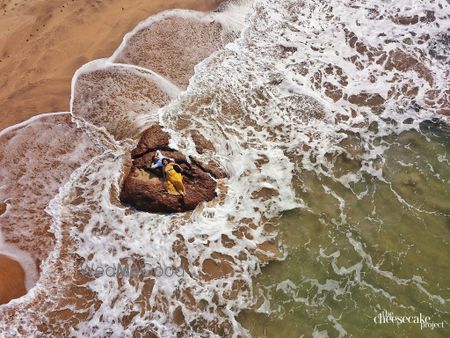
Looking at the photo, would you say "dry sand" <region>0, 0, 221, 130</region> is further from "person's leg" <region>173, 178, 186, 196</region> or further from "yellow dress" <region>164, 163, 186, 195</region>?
"person's leg" <region>173, 178, 186, 196</region>

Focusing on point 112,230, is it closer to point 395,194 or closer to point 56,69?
point 56,69

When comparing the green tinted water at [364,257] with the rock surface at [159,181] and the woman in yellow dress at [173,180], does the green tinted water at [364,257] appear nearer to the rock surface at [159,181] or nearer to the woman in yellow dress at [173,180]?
the rock surface at [159,181]

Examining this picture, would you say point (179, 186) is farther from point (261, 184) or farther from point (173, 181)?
point (261, 184)

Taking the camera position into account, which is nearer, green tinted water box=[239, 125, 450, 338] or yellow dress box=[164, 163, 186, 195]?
green tinted water box=[239, 125, 450, 338]

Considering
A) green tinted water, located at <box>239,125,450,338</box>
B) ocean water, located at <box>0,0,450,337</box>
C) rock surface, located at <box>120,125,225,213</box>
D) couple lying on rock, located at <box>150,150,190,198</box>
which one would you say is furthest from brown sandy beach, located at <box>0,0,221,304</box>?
green tinted water, located at <box>239,125,450,338</box>

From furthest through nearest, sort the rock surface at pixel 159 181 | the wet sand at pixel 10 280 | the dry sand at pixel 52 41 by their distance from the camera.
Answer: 1. the dry sand at pixel 52 41
2. the rock surface at pixel 159 181
3. the wet sand at pixel 10 280

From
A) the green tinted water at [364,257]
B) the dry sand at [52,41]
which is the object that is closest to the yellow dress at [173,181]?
the green tinted water at [364,257]

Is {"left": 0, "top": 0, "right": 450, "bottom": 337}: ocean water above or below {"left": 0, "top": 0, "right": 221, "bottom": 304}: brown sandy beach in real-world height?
below
